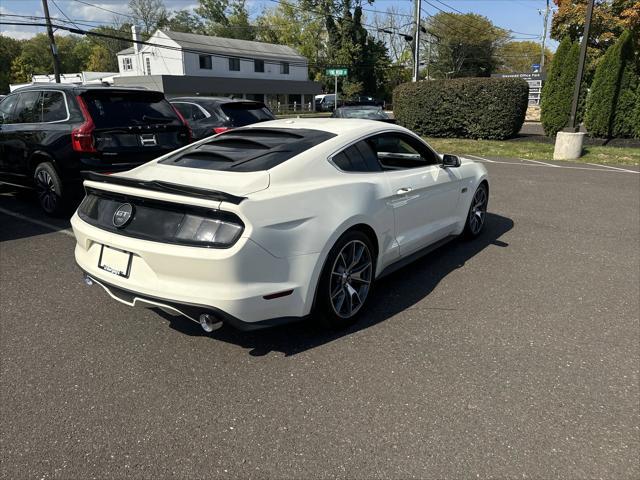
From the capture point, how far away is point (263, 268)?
113 inches

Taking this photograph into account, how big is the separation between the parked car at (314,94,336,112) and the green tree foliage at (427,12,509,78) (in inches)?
826

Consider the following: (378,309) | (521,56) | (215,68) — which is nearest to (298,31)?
(215,68)

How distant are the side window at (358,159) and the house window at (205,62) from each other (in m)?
49.8

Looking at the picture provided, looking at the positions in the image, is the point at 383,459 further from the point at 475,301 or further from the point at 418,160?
the point at 418,160

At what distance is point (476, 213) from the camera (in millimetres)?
5730

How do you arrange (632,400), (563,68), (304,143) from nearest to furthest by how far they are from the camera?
1. (632,400)
2. (304,143)
3. (563,68)

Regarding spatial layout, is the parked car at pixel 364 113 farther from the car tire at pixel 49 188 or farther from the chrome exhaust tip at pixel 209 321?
the chrome exhaust tip at pixel 209 321

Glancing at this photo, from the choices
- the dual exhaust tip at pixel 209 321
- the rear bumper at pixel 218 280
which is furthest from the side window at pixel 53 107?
the dual exhaust tip at pixel 209 321

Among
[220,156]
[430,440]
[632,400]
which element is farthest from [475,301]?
[220,156]

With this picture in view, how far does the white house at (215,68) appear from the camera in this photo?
151ft

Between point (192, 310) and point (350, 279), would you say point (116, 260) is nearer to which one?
point (192, 310)

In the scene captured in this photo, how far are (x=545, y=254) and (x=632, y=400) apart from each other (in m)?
2.78

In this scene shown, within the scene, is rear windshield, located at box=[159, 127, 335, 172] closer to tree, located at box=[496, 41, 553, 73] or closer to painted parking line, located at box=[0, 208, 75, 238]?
painted parking line, located at box=[0, 208, 75, 238]

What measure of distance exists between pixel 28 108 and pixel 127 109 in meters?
1.55
